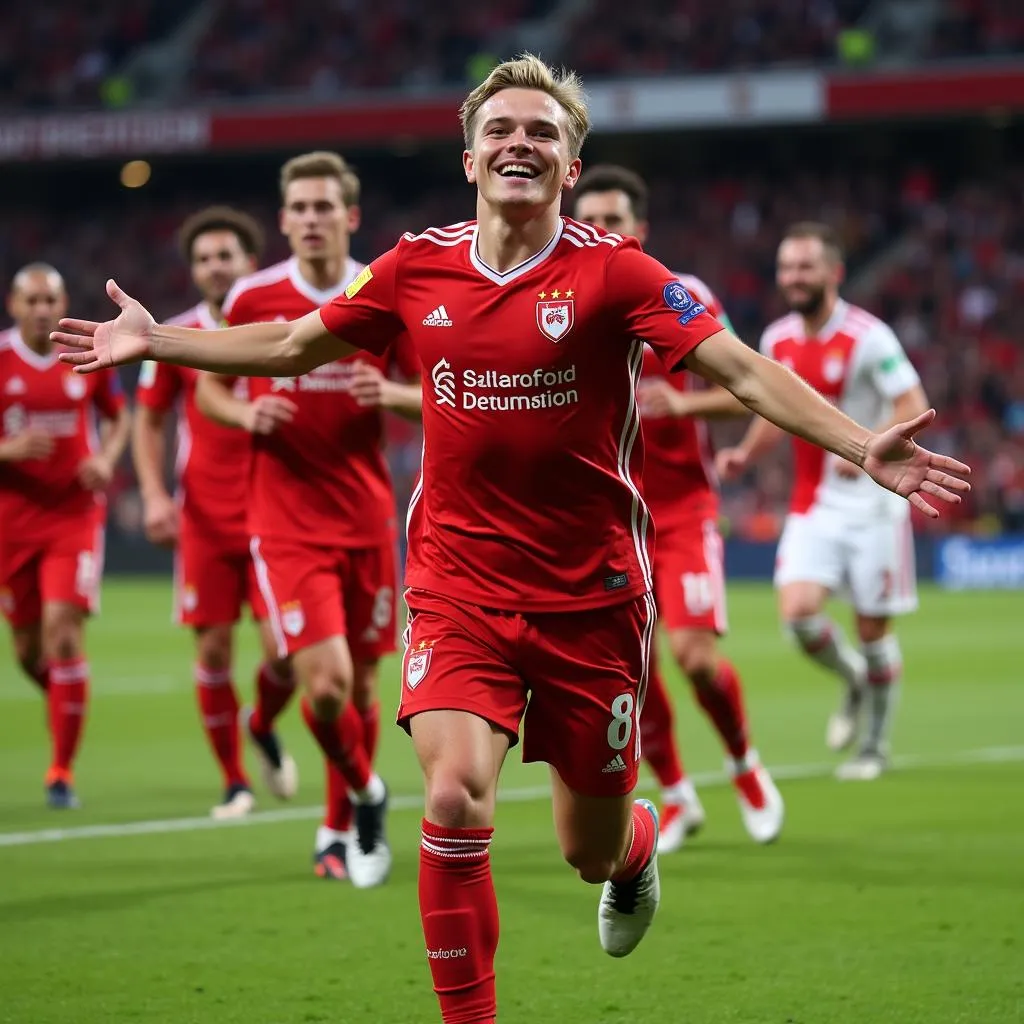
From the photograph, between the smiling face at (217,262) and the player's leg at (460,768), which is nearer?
the player's leg at (460,768)

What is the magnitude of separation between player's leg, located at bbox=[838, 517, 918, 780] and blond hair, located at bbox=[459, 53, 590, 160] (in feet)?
18.8

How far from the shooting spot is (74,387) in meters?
9.87

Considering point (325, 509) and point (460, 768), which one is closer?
point (460, 768)

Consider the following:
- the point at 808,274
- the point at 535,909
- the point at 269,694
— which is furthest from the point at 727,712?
the point at 808,274

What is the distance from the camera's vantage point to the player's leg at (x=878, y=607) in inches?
401

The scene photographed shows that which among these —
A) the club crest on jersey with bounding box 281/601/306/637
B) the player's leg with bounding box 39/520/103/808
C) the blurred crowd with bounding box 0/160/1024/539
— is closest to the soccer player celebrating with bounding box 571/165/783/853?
the club crest on jersey with bounding box 281/601/306/637

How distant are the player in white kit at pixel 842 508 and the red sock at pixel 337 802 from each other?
3391mm

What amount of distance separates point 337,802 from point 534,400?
3140 millimetres

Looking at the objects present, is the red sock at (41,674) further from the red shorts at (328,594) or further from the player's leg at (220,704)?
the red shorts at (328,594)

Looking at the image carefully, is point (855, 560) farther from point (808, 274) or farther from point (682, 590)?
point (682, 590)

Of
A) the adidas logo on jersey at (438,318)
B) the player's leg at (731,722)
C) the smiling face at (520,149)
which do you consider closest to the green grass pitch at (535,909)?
the player's leg at (731,722)

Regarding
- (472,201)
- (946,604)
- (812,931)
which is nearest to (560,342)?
(812,931)

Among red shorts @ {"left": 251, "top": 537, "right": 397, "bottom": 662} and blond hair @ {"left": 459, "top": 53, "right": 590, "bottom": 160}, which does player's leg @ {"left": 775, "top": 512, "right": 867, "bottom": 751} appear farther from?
blond hair @ {"left": 459, "top": 53, "right": 590, "bottom": 160}

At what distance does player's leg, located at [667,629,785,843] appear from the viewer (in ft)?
25.9
